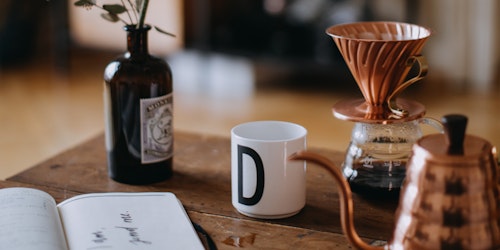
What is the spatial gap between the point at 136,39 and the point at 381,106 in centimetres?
34

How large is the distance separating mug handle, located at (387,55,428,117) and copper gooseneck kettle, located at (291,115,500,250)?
0.19 m

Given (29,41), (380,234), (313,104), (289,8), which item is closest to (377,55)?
(380,234)

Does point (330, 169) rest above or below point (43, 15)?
above

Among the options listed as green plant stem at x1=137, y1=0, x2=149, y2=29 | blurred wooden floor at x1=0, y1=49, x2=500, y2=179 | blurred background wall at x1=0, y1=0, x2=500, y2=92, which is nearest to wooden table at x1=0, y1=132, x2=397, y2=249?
green plant stem at x1=137, y1=0, x2=149, y2=29

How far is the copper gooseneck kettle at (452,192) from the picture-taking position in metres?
0.68

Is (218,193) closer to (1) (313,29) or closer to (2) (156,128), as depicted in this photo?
(2) (156,128)

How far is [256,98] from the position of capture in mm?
2809

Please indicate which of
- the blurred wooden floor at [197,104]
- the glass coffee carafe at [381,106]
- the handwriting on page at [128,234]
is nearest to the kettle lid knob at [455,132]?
the glass coffee carafe at [381,106]

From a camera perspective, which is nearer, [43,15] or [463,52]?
[463,52]

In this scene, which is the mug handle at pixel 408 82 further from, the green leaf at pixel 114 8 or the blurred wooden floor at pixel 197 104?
the blurred wooden floor at pixel 197 104

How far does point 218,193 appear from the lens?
3.29ft

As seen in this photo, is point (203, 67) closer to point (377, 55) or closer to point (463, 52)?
point (463, 52)

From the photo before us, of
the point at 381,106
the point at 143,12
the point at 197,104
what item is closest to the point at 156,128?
the point at 143,12

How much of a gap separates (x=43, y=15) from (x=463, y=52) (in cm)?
186
